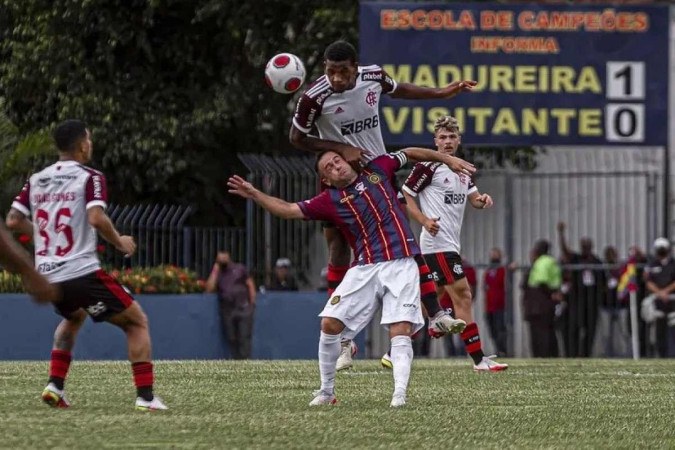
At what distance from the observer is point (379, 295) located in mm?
10484

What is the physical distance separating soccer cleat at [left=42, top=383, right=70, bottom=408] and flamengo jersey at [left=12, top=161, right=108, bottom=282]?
0.75m

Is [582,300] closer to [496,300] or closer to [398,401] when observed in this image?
[496,300]

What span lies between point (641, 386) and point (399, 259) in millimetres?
3125

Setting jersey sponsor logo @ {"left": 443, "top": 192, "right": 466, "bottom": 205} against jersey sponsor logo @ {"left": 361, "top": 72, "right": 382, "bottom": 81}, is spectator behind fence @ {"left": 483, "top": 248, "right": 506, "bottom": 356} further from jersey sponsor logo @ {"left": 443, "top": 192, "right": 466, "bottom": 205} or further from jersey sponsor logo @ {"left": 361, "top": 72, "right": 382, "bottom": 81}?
jersey sponsor logo @ {"left": 361, "top": 72, "right": 382, "bottom": 81}

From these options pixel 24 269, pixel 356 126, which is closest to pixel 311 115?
pixel 356 126

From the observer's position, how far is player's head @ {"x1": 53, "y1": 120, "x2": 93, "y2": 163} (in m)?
10.0

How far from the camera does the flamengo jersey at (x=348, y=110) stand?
12.5 m

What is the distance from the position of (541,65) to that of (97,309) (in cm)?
1409

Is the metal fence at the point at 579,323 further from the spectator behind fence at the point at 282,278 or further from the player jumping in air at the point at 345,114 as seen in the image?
the player jumping in air at the point at 345,114

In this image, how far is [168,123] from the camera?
2714cm

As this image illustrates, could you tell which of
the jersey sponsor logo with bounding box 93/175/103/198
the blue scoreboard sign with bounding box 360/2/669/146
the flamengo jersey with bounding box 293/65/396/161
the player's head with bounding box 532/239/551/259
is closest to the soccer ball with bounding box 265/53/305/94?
the flamengo jersey with bounding box 293/65/396/161

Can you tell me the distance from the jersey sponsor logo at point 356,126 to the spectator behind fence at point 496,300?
12653 millimetres

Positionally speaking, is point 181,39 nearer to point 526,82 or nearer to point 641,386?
point 526,82

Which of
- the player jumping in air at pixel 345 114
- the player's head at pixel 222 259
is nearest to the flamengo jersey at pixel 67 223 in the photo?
the player jumping in air at pixel 345 114
